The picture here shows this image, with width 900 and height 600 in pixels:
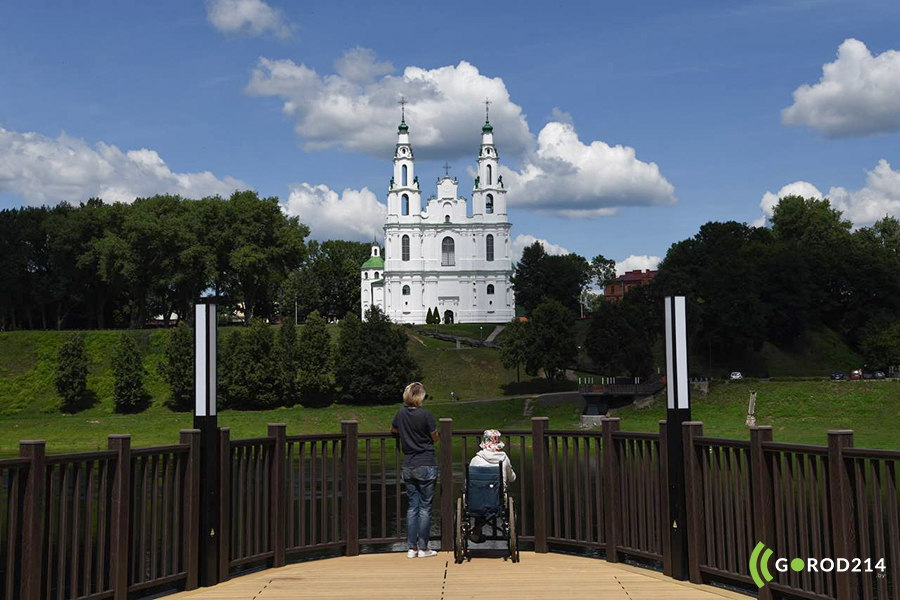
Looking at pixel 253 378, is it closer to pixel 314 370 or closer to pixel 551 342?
pixel 314 370

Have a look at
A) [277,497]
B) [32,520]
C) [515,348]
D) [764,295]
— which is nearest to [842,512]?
[277,497]

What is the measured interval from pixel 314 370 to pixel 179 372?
322 inches

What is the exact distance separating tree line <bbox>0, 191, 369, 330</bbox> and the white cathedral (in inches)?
779

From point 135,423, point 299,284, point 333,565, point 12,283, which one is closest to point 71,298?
point 12,283

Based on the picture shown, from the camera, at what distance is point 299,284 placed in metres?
105

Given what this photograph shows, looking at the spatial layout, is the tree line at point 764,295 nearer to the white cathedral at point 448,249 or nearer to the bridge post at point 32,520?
the white cathedral at point 448,249

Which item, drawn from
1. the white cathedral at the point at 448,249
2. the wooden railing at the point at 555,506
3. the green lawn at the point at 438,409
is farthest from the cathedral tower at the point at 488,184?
the wooden railing at the point at 555,506

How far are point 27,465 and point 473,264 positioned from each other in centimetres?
8566

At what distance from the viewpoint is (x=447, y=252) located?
92688 millimetres

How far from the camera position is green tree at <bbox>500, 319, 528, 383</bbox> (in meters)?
57.3

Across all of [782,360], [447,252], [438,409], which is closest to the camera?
[438,409]

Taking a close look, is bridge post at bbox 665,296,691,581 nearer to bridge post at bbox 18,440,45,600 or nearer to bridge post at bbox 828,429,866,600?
bridge post at bbox 828,429,866,600

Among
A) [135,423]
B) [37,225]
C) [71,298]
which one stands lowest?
[135,423]

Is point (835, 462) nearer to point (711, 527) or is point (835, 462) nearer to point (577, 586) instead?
point (711, 527)
